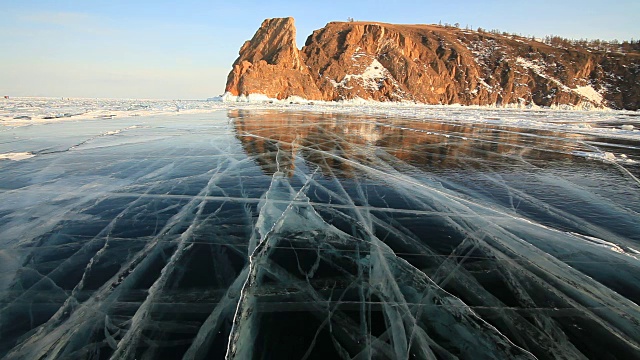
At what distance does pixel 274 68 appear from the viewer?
6819 cm

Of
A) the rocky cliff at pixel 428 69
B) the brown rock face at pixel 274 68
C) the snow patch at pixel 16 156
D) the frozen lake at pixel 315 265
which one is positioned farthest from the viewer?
the rocky cliff at pixel 428 69

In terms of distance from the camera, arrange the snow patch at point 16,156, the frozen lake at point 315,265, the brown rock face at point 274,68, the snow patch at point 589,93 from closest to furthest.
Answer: the frozen lake at point 315,265 → the snow patch at point 16,156 → the brown rock face at point 274,68 → the snow patch at point 589,93

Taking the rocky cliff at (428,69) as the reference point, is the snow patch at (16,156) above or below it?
below

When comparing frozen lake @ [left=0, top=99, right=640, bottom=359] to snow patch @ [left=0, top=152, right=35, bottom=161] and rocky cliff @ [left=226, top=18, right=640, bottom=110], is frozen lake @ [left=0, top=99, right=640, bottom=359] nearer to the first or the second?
snow patch @ [left=0, top=152, right=35, bottom=161]

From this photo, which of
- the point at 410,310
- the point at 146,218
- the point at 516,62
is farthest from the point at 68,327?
the point at 516,62

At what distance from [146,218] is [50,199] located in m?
2.09

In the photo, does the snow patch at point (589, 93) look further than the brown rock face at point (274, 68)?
Yes

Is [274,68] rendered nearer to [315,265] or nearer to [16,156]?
[16,156]

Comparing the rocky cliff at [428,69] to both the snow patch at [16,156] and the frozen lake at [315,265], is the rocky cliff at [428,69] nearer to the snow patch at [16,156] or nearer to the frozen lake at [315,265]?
the snow patch at [16,156]

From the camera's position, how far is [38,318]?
2359mm

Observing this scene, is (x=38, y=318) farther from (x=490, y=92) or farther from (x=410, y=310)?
(x=490, y=92)

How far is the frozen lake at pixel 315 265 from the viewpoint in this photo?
2.19 meters

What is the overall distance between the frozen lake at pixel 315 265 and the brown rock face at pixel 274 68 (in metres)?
63.9

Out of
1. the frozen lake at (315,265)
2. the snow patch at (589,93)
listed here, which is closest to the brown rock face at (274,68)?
the frozen lake at (315,265)
